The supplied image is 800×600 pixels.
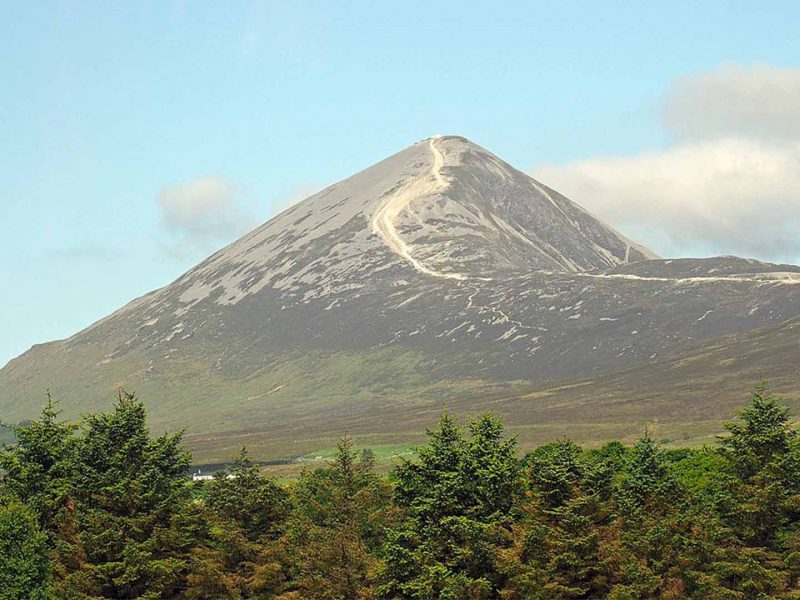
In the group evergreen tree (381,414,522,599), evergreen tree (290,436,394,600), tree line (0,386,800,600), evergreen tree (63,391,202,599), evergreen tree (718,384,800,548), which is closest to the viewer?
Answer: evergreen tree (718,384,800,548)

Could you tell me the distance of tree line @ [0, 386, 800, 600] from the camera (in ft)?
189

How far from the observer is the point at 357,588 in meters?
61.5

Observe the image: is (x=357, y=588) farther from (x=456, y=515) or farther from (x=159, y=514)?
(x=159, y=514)

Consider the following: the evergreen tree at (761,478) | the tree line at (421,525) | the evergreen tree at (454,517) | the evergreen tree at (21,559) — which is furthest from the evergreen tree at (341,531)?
the evergreen tree at (761,478)

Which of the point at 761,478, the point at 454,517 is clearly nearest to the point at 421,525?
the point at 454,517

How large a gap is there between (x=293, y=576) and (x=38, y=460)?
2121 cm

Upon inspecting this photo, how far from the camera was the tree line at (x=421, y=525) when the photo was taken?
189 ft

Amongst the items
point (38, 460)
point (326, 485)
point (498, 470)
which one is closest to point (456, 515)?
point (498, 470)

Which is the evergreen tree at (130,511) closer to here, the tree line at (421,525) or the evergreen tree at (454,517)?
the tree line at (421,525)

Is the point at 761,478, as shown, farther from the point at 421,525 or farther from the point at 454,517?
the point at 421,525

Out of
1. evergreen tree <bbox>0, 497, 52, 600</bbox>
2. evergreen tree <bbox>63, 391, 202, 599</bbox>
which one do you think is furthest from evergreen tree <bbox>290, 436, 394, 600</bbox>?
evergreen tree <bbox>0, 497, 52, 600</bbox>

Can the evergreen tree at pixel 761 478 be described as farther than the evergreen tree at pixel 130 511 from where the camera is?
No

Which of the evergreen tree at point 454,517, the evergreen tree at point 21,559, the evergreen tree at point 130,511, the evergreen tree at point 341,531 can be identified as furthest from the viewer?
the evergreen tree at point 130,511

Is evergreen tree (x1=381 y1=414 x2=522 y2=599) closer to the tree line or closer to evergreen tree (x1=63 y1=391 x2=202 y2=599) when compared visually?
the tree line
